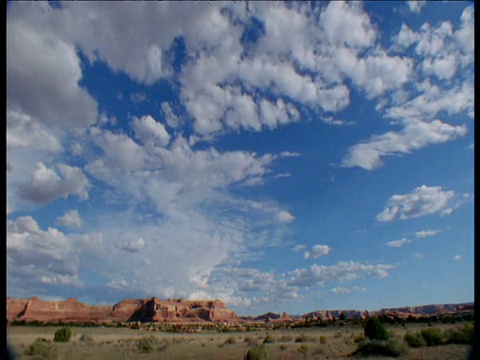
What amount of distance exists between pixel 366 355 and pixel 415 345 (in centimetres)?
385

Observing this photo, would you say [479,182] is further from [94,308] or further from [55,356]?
[94,308]

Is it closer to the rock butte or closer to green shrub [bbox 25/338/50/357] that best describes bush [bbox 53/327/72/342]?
green shrub [bbox 25/338/50/357]

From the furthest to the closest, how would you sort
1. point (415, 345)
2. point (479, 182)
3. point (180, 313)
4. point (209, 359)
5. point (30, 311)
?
point (180, 313), point (30, 311), point (209, 359), point (415, 345), point (479, 182)

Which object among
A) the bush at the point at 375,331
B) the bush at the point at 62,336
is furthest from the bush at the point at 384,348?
the bush at the point at 62,336

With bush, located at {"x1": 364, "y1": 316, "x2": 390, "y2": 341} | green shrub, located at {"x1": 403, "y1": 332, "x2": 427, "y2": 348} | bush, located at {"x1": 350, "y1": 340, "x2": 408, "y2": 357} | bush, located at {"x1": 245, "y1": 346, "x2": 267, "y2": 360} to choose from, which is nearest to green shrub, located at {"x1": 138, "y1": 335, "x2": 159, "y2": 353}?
bush, located at {"x1": 245, "y1": 346, "x2": 267, "y2": 360}

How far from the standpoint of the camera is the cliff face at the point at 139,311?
113 m

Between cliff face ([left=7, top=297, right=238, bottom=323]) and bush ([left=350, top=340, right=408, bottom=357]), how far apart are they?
318 feet

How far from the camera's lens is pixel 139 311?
4956 inches

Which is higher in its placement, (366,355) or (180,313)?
(366,355)

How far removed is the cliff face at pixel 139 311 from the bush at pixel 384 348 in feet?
318

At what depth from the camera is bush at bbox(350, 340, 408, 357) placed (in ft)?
59.8

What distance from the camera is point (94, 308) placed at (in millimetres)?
126875
